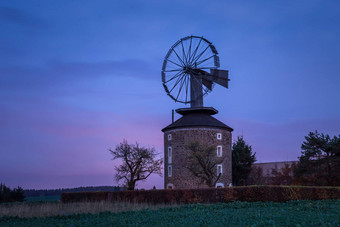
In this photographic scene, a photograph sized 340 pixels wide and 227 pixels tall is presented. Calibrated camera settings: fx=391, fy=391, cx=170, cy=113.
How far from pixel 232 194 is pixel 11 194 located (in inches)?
1027

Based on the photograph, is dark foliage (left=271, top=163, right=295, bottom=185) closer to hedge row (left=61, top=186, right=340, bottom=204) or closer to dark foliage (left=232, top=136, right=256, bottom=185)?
dark foliage (left=232, top=136, right=256, bottom=185)

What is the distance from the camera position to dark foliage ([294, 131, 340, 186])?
35.0 m

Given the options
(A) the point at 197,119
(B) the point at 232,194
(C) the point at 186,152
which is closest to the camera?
(B) the point at 232,194

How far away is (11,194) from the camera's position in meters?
41.4

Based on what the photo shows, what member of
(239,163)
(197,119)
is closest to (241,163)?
(239,163)

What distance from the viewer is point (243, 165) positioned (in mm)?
46500

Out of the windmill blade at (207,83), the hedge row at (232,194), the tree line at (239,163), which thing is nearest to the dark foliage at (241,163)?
the tree line at (239,163)

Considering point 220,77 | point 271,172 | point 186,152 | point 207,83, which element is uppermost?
point 220,77

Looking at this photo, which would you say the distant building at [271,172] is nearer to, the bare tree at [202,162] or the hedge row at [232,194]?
the bare tree at [202,162]

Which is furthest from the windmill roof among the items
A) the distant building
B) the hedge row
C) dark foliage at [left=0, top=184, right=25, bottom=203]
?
dark foliage at [left=0, top=184, right=25, bottom=203]

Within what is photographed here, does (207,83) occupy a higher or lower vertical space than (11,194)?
higher

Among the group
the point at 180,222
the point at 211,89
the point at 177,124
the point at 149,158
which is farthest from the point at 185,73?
the point at 180,222

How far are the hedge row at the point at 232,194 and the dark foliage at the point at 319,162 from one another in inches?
453

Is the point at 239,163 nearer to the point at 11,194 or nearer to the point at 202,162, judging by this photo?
the point at 202,162
